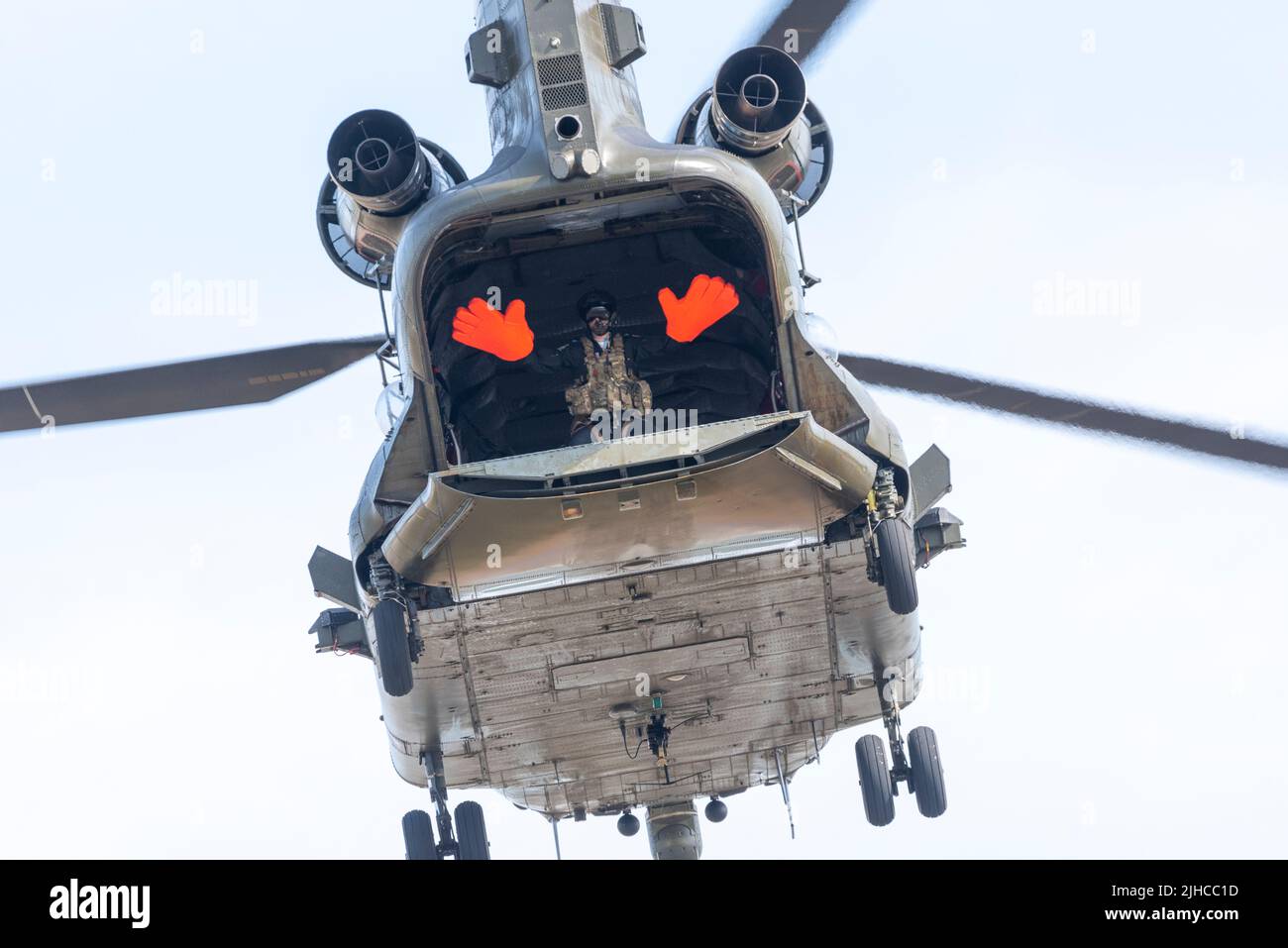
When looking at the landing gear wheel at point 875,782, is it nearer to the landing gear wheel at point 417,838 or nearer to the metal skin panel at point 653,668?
the metal skin panel at point 653,668

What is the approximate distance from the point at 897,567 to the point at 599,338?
3.02m

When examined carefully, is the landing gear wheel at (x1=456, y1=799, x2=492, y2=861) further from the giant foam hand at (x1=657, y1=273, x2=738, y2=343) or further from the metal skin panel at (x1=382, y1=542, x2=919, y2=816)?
the giant foam hand at (x1=657, y1=273, x2=738, y2=343)

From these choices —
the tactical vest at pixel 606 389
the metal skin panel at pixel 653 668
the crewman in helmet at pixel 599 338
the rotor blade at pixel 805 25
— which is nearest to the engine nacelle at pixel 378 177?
the crewman in helmet at pixel 599 338

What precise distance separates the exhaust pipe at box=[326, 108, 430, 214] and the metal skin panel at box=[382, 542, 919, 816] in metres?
3.64

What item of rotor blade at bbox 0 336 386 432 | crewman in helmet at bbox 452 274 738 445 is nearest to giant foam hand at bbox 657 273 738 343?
crewman in helmet at bbox 452 274 738 445

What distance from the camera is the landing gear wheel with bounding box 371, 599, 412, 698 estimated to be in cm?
1389

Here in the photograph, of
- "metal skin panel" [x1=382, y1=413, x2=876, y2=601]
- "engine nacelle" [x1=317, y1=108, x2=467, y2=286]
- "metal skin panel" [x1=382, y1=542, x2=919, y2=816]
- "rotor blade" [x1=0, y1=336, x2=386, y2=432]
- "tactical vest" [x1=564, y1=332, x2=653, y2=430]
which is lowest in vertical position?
"metal skin panel" [x1=382, y1=542, x2=919, y2=816]

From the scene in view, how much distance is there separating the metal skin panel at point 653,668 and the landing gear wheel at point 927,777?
70 cm

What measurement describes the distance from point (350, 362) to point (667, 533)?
4.42m

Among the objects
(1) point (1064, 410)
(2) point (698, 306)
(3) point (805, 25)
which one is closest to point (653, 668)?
(2) point (698, 306)

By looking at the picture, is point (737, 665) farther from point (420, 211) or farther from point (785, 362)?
point (420, 211)

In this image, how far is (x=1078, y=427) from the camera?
15688 mm

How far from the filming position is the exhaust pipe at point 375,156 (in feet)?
49.1

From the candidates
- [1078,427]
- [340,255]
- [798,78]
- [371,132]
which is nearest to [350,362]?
[340,255]
